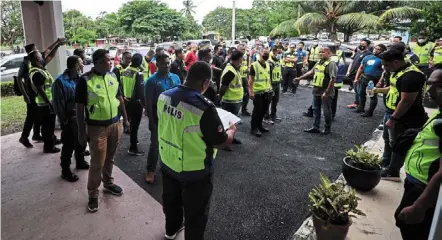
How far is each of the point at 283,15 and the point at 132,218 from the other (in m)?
26.1

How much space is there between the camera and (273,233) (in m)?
3.09

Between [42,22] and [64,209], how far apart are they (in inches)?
158

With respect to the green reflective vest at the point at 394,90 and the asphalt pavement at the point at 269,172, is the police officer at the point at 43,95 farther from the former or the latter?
the green reflective vest at the point at 394,90

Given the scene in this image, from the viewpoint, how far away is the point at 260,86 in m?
5.90

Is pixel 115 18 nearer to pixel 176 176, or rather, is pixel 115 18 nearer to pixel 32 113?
pixel 32 113

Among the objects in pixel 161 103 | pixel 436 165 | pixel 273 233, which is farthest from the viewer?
pixel 273 233

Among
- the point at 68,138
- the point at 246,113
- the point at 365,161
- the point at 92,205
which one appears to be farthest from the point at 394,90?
the point at 68,138

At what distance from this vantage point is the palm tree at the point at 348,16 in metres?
16.9

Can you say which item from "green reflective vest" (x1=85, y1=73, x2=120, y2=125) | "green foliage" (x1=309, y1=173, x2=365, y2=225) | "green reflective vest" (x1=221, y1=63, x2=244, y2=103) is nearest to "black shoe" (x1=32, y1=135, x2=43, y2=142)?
"green reflective vest" (x1=85, y1=73, x2=120, y2=125)

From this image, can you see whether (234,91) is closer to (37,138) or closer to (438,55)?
(37,138)

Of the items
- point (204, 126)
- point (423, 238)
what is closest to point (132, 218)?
point (204, 126)

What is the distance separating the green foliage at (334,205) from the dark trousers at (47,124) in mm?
4198

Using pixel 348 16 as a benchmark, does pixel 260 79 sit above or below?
below

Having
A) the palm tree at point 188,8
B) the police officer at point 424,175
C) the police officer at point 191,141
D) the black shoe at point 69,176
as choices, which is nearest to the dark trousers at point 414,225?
the police officer at point 424,175
